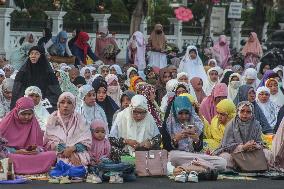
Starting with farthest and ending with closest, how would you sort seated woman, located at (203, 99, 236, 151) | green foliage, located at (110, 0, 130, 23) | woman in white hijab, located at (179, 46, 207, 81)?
green foliage, located at (110, 0, 130, 23) < woman in white hijab, located at (179, 46, 207, 81) < seated woman, located at (203, 99, 236, 151)

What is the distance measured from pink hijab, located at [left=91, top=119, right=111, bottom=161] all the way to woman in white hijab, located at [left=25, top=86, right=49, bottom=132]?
1.24 metres

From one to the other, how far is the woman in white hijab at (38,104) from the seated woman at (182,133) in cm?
184

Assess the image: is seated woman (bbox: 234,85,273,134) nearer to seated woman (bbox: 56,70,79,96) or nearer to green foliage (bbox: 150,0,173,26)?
seated woman (bbox: 56,70,79,96)

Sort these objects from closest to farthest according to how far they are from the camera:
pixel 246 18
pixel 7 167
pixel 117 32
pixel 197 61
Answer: pixel 7 167, pixel 197 61, pixel 117 32, pixel 246 18

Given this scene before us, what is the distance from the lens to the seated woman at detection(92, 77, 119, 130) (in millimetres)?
13570

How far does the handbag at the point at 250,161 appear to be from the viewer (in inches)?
462

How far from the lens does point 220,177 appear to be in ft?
37.5

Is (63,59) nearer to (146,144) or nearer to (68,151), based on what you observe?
(146,144)

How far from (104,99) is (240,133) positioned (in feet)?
8.49

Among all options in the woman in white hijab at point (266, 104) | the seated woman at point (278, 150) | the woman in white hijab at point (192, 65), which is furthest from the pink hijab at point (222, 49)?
the seated woman at point (278, 150)

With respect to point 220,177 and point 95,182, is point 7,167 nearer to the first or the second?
point 95,182

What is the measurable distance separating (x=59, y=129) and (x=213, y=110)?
330 centimetres

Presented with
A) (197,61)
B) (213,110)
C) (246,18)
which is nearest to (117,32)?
(197,61)

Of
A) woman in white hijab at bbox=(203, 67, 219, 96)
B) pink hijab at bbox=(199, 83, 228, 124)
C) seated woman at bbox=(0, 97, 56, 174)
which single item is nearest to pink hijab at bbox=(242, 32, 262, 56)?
woman in white hijab at bbox=(203, 67, 219, 96)
